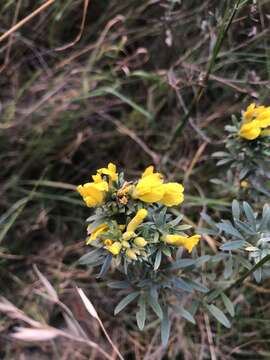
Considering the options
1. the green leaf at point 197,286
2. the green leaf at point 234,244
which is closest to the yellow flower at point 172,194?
the green leaf at point 234,244

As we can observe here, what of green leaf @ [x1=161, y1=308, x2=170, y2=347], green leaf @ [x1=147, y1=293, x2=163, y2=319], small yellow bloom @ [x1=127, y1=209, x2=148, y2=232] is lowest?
green leaf @ [x1=161, y1=308, x2=170, y2=347]

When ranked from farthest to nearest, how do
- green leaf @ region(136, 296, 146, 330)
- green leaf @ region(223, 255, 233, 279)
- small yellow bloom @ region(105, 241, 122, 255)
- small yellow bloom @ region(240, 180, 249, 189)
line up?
1. small yellow bloom @ region(240, 180, 249, 189)
2. green leaf @ region(223, 255, 233, 279)
3. green leaf @ region(136, 296, 146, 330)
4. small yellow bloom @ region(105, 241, 122, 255)

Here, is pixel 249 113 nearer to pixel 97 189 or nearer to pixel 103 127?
pixel 97 189

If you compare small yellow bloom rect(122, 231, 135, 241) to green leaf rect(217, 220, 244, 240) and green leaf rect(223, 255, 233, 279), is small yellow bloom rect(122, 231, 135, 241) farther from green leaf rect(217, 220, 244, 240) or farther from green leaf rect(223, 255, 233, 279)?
green leaf rect(223, 255, 233, 279)

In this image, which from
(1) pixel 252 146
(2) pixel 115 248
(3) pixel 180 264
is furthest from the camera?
(1) pixel 252 146

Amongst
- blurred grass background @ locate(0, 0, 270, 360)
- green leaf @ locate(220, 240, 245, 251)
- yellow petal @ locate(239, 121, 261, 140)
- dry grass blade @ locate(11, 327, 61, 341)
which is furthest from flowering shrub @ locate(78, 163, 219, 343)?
blurred grass background @ locate(0, 0, 270, 360)

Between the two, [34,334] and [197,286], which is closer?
[34,334]

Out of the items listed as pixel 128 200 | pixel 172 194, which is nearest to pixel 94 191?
pixel 128 200
